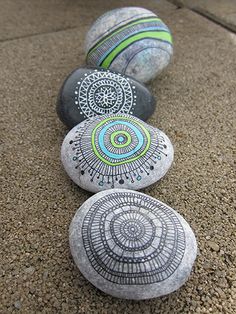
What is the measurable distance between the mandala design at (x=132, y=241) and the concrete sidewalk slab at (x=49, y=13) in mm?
2628

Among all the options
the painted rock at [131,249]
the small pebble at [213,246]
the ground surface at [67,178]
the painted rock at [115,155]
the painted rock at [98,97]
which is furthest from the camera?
the painted rock at [98,97]

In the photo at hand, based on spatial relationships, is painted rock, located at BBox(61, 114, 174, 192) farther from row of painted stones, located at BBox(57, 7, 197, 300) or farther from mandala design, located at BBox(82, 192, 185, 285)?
mandala design, located at BBox(82, 192, 185, 285)

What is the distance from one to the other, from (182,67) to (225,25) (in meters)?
1.00

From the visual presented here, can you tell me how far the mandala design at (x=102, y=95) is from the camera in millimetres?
2441

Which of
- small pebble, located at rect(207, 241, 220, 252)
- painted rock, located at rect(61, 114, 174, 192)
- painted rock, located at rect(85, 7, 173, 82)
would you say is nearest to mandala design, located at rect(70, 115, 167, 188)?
painted rock, located at rect(61, 114, 174, 192)

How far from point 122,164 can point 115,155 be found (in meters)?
0.06

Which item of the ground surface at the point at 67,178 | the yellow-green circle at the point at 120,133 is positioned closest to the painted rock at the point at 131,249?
the ground surface at the point at 67,178

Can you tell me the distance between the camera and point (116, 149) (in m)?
2.13

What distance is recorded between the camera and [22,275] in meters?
1.79

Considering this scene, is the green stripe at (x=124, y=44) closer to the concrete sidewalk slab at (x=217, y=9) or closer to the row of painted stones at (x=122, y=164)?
the row of painted stones at (x=122, y=164)

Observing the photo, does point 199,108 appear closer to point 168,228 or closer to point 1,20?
point 168,228

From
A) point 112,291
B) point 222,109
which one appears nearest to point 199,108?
point 222,109

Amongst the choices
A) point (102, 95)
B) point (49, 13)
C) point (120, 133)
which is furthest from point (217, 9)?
point (120, 133)

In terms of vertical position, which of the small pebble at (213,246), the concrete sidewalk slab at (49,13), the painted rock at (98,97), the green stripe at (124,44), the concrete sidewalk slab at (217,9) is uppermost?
the green stripe at (124,44)
